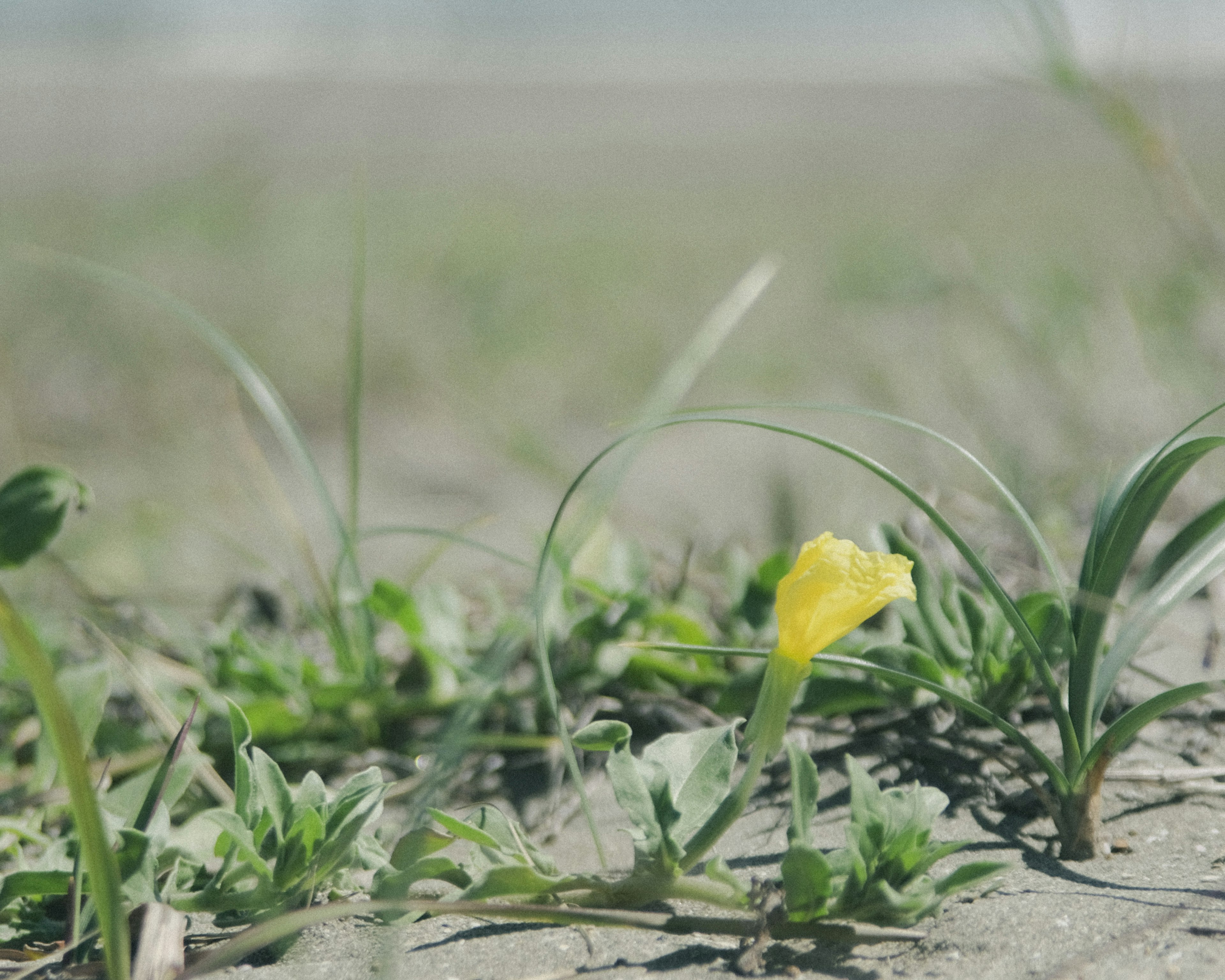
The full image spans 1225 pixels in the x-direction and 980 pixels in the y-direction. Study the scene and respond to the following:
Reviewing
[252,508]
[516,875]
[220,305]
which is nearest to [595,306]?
[220,305]

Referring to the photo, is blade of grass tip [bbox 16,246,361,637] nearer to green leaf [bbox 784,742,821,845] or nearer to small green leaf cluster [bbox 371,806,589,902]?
small green leaf cluster [bbox 371,806,589,902]

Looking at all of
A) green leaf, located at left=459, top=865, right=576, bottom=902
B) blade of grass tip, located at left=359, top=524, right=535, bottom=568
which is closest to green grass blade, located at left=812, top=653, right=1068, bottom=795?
green leaf, located at left=459, top=865, right=576, bottom=902

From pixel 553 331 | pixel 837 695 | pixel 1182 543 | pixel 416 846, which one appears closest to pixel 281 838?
pixel 416 846

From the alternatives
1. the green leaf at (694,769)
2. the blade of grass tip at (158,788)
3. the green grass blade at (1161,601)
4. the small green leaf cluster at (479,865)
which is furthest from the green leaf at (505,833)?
the green grass blade at (1161,601)

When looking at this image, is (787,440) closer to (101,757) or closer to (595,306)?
(595,306)

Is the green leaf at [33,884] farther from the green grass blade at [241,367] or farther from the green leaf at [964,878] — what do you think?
the green leaf at [964,878]

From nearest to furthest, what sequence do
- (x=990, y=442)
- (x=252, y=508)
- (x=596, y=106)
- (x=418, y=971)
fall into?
(x=418, y=971) < (x=990, y=442) < (x=252, y=508) < (x=596, y=106)

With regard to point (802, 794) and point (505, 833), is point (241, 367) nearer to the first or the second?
point (505, 833)

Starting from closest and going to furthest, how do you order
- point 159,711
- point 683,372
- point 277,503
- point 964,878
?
point 964,878, point 159,711, point 683,372, point 277,503
